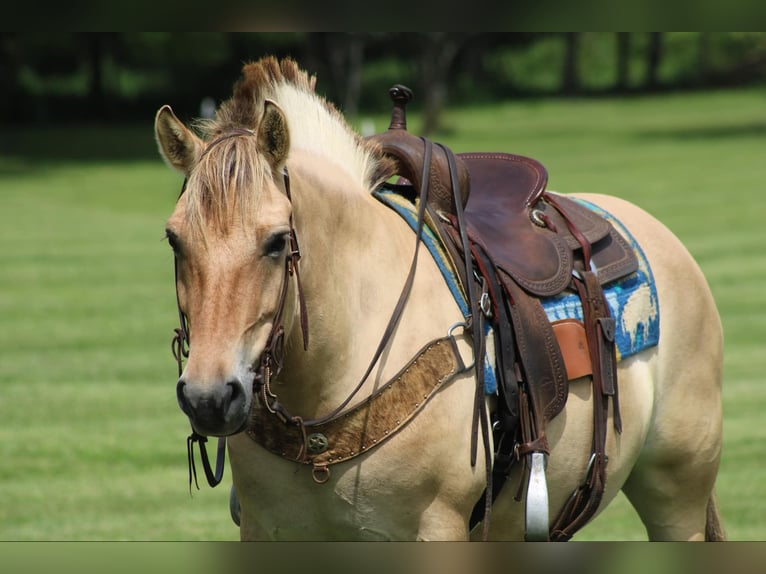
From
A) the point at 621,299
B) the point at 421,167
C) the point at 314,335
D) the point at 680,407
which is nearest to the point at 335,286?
the point at 314,335

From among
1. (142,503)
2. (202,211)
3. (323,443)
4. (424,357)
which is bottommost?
(142,503)

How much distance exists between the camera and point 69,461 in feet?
A: 24.8

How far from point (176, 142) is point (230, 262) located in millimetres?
432

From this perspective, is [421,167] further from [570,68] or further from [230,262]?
[570,68]

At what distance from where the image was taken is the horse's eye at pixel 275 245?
2.59 metres

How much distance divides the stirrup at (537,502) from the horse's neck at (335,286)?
0.62 meters

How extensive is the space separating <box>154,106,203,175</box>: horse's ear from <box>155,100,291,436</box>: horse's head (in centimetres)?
7

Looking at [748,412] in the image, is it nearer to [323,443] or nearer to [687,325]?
[687,325]

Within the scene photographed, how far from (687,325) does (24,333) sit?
9.13 metres

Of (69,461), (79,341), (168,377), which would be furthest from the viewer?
(79,341)

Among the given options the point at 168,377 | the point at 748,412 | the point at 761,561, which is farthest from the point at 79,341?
the point at 761,561

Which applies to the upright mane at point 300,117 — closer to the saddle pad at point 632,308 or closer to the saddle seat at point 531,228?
the saddle seat at point 531,228

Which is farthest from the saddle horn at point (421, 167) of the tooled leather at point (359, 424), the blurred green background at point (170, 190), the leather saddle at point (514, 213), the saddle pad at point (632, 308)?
the blurred green background at point (170, 190)

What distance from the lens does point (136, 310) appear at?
41.9ft
